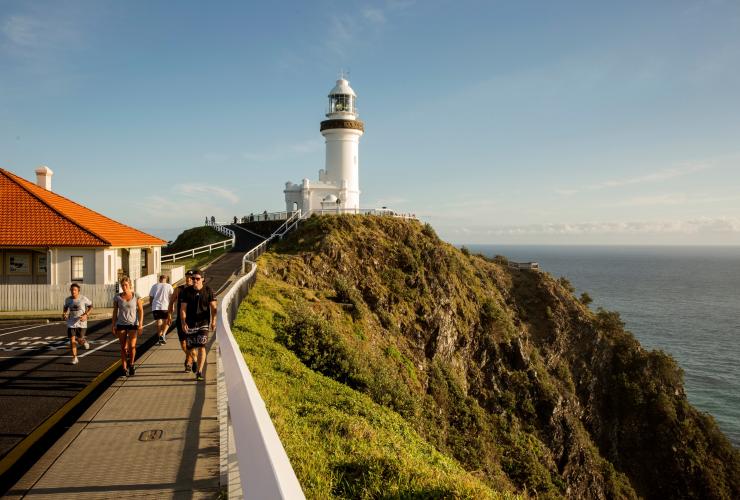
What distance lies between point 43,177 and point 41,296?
12.0 metres

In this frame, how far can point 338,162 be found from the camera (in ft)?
171

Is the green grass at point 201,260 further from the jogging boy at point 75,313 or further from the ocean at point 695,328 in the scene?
the ocean at point 695,328

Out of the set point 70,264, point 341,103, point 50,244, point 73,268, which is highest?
point 341,103

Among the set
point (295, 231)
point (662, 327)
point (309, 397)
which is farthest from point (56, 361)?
point (662, 327)

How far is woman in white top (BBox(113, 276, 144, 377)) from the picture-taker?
9531 mm

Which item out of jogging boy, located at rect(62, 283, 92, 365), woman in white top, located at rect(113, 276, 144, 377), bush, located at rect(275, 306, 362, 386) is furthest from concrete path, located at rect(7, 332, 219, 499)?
bush, located at rect(275, 306, 362, 386)

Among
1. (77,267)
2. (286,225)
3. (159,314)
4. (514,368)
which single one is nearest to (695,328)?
(514,368)

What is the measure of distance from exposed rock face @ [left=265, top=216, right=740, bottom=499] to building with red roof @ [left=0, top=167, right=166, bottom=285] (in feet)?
27.5

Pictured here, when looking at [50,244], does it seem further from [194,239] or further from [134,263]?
[194,239]

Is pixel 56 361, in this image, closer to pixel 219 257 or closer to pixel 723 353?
pixel 219 257

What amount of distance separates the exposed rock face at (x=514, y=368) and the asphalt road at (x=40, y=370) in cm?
1062

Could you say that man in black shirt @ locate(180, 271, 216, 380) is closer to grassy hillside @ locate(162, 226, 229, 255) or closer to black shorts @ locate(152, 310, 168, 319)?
black shorts @ locate(152, 310, 168, 319)

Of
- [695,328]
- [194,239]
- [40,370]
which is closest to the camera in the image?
[40,370]

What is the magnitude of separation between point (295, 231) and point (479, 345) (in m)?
17.2
